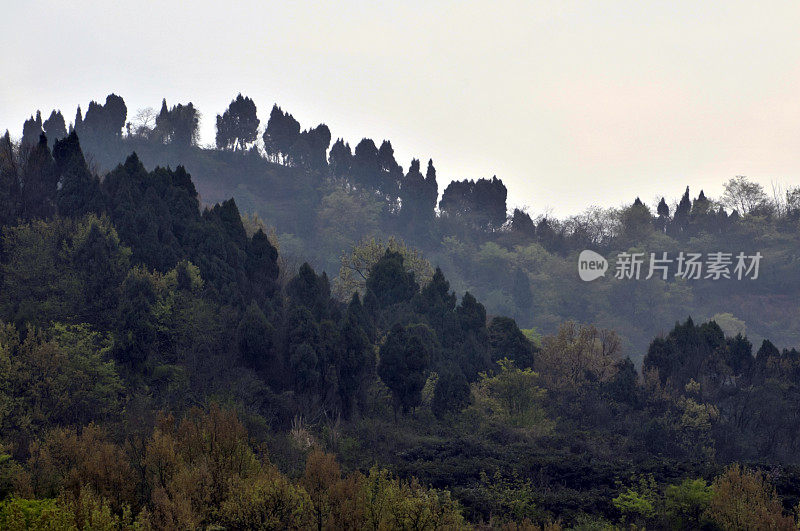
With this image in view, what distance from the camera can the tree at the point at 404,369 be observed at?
33312mm

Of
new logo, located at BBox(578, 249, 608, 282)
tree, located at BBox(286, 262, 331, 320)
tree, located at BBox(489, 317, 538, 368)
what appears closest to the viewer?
tree, located at BBox(286, 262, 331, 320)

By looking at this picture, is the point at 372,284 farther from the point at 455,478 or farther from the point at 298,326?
the point at 455,478

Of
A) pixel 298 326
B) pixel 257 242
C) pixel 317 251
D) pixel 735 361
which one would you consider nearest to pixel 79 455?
pixel 298 326

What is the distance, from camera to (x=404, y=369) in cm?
3331

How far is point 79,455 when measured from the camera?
55.2 feet

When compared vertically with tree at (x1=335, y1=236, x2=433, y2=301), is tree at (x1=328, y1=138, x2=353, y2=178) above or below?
above

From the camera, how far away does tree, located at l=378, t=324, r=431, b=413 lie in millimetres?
33312

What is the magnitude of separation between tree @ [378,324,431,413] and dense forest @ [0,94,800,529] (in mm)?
92

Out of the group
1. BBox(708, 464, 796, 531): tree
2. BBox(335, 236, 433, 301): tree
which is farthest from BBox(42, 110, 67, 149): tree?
BBox(708, 464, 796, 531): tree

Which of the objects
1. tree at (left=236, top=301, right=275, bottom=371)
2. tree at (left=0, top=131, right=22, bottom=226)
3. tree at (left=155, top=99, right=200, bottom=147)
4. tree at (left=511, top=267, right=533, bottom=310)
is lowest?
tree at (left=236, top=301, right=275, bottom=371)

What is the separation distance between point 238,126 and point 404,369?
6029 cm

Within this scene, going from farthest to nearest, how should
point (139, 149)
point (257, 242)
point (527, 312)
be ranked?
1. point (139, 149)
2. point (527, 312)
3. point (257, 242)

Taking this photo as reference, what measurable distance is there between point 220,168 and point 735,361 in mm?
59301

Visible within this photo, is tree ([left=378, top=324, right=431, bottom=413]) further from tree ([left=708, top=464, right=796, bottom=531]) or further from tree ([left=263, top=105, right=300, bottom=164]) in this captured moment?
A: tree ([left=263, top=105, right=300, bottom=164])
